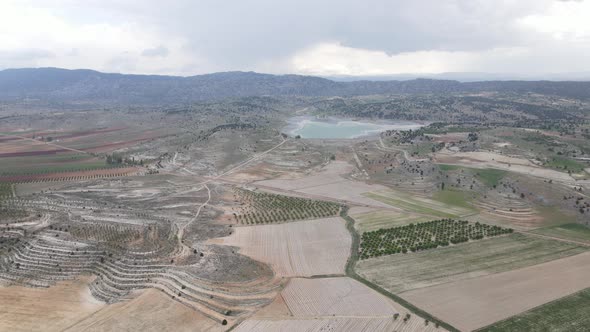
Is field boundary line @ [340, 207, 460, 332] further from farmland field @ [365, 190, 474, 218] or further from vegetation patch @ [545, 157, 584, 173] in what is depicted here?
vegetation patch @ [545, 157, 584, 173]

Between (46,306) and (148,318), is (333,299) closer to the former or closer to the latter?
(148,318)

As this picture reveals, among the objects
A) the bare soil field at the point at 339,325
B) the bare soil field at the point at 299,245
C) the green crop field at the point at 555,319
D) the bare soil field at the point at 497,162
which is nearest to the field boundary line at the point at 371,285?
the bare soil field at the point at 299,245

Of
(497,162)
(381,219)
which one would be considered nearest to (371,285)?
(381,219)

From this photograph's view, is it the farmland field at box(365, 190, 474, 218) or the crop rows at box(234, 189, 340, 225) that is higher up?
the crop rows at box(234, 189, 340, 225)

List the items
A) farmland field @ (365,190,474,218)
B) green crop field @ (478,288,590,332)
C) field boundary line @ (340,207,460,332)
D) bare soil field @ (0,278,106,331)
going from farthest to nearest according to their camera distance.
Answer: farmland field @ (365,190,474,218), bare soil field @ (0,278,106,331), field boundary line @ (340,207,460,332), green crop field @ (478,288,590,332)

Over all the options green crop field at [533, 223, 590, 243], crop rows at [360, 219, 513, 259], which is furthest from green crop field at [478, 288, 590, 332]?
green crop field at [533, 223, 590, 243]

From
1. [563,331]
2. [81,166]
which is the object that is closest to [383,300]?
[563,331]

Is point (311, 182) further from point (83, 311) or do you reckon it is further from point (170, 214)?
point (83, 311)

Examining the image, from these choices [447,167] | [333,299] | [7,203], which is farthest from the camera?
[447,167]
